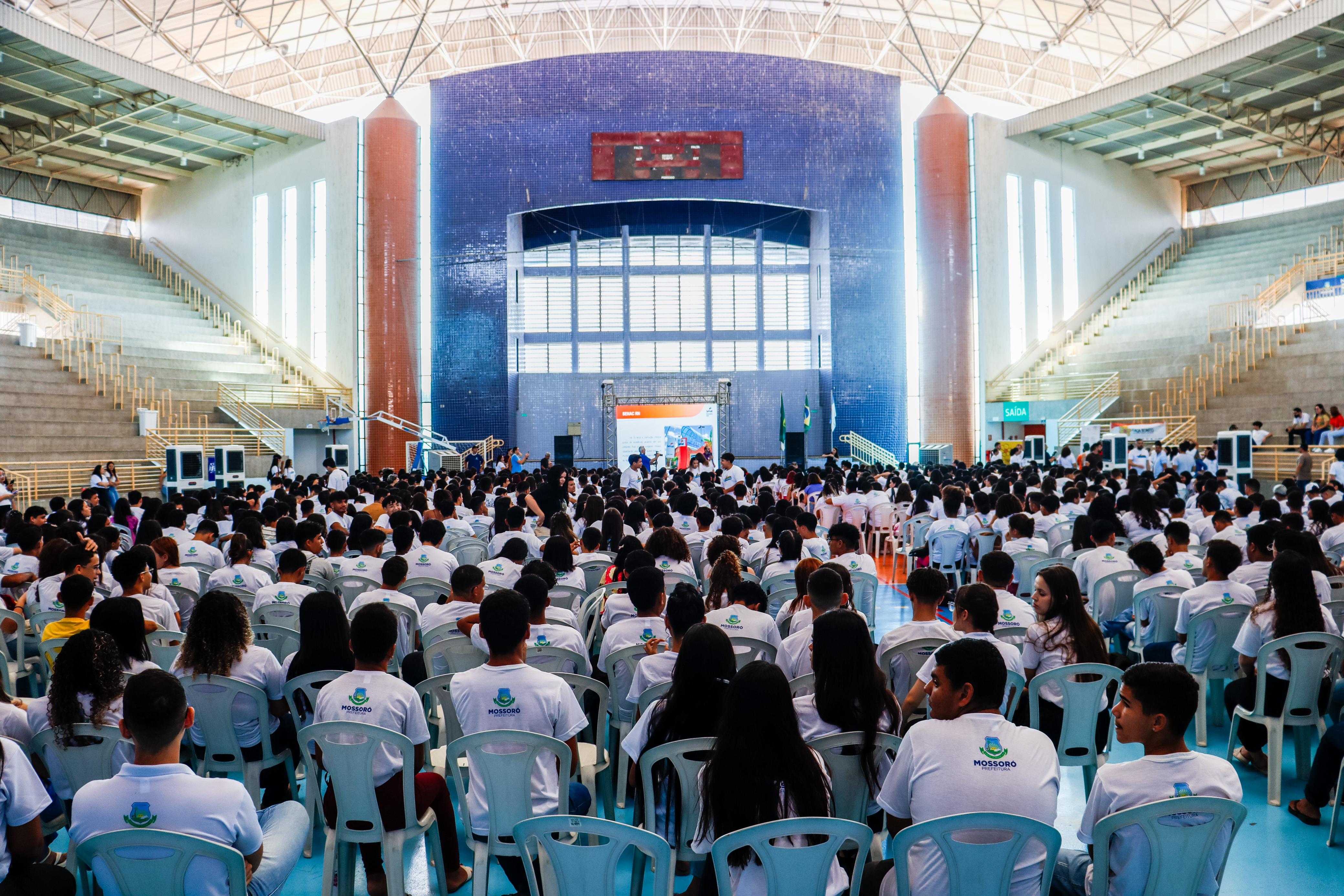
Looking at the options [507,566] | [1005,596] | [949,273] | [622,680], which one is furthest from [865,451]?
[622,680]

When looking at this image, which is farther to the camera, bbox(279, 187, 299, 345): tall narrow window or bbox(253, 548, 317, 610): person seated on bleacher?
bbox(279, 187, 299, 345): tall narrow window

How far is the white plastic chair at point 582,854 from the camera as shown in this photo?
2650mm

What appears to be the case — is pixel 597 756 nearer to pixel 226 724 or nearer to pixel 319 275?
pixel 226 724

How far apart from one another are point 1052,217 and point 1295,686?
26392 mm

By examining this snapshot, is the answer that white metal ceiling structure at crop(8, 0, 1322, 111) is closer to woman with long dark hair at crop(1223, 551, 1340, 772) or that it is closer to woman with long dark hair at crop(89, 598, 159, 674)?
woman with long dark hair at crop(1223, 551, 1340, 772)

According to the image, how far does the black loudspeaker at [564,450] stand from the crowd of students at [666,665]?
15.7 meters

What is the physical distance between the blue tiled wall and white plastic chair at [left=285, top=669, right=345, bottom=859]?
74.3 ft

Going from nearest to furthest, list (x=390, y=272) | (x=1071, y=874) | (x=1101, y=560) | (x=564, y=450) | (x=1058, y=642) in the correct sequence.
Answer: (x=1071, y=874)
(x=1058, y=642)
(x=1101, y=560)
(x=564, y=450)
(x=390, y=272)

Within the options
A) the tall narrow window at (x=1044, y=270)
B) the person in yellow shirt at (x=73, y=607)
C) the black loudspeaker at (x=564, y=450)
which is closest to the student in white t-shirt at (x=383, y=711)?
the person in yellow shirt at (x=73, y=607)

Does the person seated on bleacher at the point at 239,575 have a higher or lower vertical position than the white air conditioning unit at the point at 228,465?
lower

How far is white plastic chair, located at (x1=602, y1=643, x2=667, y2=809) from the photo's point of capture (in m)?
4.86

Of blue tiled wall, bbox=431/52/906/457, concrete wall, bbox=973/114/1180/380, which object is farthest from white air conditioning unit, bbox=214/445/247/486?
concrete wall, bbox=973/114/1180/380

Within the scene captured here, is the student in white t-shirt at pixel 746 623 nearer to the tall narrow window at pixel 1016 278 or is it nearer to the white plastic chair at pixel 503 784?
the white plastic chair at pixel 503 784

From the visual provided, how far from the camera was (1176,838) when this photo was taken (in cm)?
292
